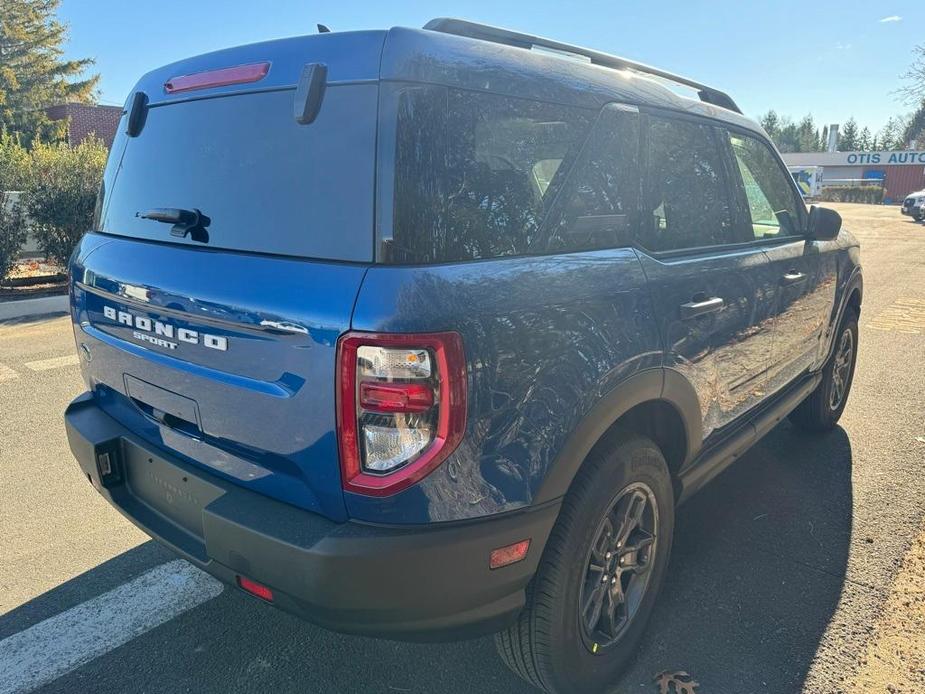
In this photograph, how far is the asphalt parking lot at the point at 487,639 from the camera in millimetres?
2398

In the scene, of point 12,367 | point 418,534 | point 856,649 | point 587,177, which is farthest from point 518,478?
point 12,367

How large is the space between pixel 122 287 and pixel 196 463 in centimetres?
65

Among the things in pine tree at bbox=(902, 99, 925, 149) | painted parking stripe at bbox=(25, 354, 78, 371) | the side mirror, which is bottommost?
painted parking stripe at bbox=(25, 354, 78, 371)

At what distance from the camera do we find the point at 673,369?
2.38m

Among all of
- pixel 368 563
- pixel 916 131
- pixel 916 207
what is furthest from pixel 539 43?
pixel 916 131

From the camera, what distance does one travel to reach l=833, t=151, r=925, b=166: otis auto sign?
61.8m

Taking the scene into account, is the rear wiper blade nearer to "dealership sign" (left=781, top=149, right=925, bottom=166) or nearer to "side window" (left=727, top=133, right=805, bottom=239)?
"side window" (left=727, top=133, right=805, bottom=239)

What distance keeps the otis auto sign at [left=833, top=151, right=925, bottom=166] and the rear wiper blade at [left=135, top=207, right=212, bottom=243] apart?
244 ft

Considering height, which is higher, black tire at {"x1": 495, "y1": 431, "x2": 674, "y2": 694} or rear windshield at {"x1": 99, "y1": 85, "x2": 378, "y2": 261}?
Result: rear windshield at {"x1": 99, "y1": 85, "x2": 378, "y2": 261}

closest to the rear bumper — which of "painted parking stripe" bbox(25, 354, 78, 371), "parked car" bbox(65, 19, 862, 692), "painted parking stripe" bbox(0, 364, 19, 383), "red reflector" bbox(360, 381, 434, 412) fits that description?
"parked car" bbox(65, 19, 862, 692)

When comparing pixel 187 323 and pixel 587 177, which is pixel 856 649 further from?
pixel 187 323

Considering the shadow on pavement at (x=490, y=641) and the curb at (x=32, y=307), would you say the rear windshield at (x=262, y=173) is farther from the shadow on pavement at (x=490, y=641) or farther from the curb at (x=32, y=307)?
the curb at (x=32, y=307)

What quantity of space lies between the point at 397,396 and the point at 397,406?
3cm

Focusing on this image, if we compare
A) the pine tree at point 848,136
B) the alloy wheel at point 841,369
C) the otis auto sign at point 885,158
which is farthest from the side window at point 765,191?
the pine tree at point 848,136
